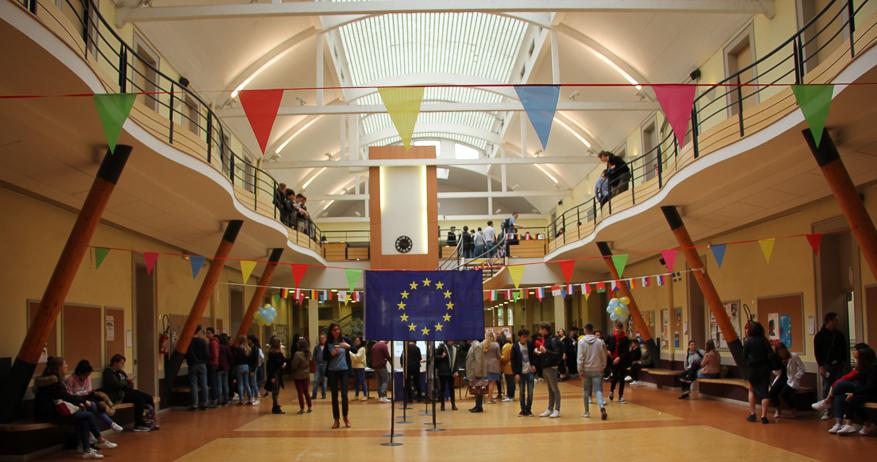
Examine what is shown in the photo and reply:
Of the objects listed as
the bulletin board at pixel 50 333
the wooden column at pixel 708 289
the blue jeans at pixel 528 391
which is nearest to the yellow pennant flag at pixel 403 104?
the bulletin board at pixel 50 333

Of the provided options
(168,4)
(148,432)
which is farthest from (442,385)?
(168,4)

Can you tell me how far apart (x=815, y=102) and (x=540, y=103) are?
275 centimetres

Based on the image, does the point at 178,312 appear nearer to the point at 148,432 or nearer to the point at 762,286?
the point at 148,432

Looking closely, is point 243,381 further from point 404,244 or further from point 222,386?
point 404,244

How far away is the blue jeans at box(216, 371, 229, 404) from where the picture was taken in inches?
611

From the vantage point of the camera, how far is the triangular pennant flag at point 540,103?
8422 mm

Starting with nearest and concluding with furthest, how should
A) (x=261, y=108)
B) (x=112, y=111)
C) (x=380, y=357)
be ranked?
1. (x=112, y=111)
2. (x=261, y=108)
3. (x=380, y=357)

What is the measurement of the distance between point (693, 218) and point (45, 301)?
1163 centimetres

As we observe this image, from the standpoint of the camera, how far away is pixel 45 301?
861 centimetres

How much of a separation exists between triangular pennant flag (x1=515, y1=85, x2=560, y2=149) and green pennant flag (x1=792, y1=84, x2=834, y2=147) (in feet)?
7.95

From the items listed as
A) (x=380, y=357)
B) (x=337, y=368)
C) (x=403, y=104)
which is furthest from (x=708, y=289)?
(x=403, y=104)

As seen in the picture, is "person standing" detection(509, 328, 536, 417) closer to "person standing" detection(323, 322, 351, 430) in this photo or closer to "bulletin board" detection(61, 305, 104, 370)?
"person standing" detection(323, 322, 351, 430)

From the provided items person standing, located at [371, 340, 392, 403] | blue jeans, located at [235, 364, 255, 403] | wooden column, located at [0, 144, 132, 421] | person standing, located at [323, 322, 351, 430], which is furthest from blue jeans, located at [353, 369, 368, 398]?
wooden column, located at [0, 144, 132, 421]

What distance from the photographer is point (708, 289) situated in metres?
13.7
